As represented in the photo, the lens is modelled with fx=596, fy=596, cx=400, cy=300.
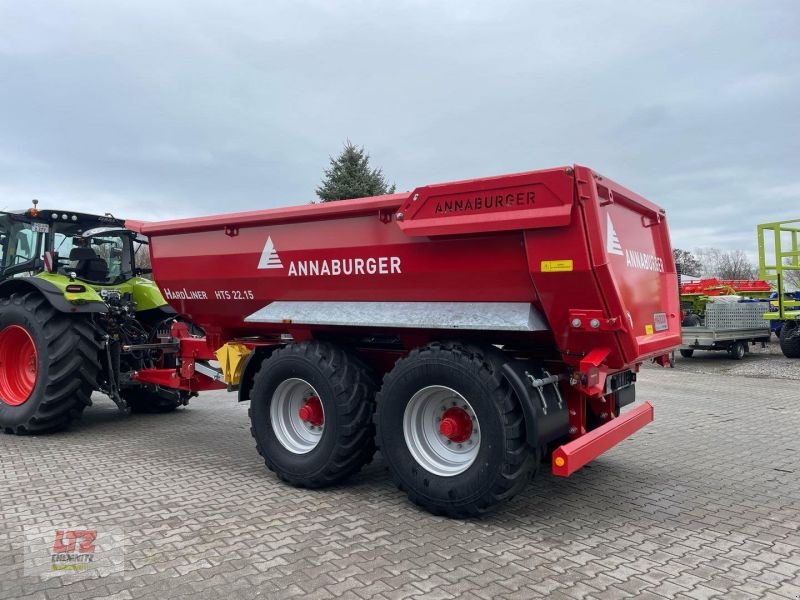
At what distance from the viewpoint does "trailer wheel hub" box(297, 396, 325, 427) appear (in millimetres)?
4664

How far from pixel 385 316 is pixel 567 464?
62.8 inches

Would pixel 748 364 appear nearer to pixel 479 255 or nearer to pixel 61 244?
pixel 479 255

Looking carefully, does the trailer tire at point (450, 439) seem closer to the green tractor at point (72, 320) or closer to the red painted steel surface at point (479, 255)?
the red painted steel surface at point (479, 255)

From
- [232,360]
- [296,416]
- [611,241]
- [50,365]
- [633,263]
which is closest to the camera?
[611,241]

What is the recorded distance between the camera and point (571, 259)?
140 inches

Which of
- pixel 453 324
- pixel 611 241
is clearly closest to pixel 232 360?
pixel 453 324

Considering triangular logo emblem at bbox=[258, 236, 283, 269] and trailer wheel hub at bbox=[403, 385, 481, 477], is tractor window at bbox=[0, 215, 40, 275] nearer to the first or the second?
triangular logo emblem at bbox=[258, 236, 283, 269]

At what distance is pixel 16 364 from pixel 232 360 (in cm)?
315

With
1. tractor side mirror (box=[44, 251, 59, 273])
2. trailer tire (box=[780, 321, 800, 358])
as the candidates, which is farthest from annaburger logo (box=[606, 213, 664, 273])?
trailer tire (box=[780, 321, 800, 358])

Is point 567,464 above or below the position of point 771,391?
above

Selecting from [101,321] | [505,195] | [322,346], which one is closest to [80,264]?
[101,321]

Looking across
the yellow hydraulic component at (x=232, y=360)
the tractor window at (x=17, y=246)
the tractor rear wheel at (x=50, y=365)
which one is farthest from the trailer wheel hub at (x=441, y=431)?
the tractor window at (x=17, y=246)

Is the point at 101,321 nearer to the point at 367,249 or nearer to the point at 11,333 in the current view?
the point at 11,333

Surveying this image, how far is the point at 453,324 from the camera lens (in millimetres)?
3926
